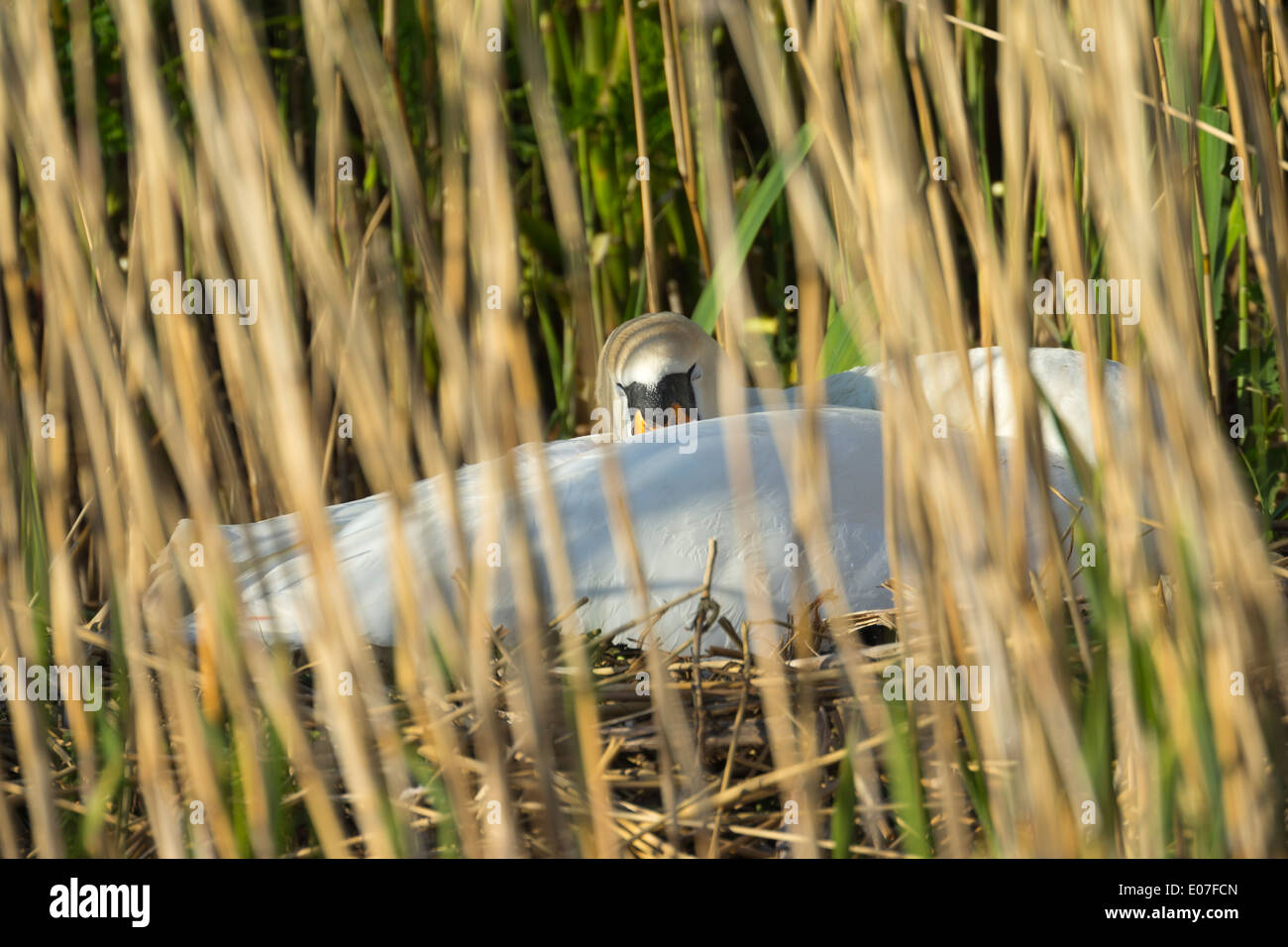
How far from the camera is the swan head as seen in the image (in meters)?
2.26

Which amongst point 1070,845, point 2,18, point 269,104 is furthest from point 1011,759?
point 2,18

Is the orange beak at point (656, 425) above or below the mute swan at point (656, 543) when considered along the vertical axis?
above

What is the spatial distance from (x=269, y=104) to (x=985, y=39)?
2.25m

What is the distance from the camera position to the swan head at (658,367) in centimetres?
226

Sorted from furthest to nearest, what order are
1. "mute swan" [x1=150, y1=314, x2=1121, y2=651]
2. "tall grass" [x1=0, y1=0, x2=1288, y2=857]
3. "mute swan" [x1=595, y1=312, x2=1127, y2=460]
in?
"mute swan" [x1=595, y1=312, x2=1127, y2=460], "mute swan" [x1=150, y1=314, x2=1121, y2=651], "tall grass" [x1=0, y1=0, x2=1288, y2=857]

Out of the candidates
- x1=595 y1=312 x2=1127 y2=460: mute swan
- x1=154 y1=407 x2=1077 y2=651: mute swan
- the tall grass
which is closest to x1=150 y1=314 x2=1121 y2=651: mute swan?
x1=154 y1=407 x2=1077 y2=651: mute swan

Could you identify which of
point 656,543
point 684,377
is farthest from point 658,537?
point 684,377

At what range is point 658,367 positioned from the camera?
2260mm

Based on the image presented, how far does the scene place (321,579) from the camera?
995mm

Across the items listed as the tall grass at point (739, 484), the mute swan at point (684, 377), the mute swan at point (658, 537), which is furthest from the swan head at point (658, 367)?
the tall grass at point (739, 484)

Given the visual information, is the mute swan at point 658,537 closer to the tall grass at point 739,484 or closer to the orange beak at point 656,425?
the tall grass at point 739,484

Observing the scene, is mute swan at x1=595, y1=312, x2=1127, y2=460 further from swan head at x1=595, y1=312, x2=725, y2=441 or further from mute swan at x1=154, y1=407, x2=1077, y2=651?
mute swan at x1=154, y1=407, x2=1077, y2=651

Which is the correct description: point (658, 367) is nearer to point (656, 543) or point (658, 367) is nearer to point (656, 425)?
point (656, 425)
